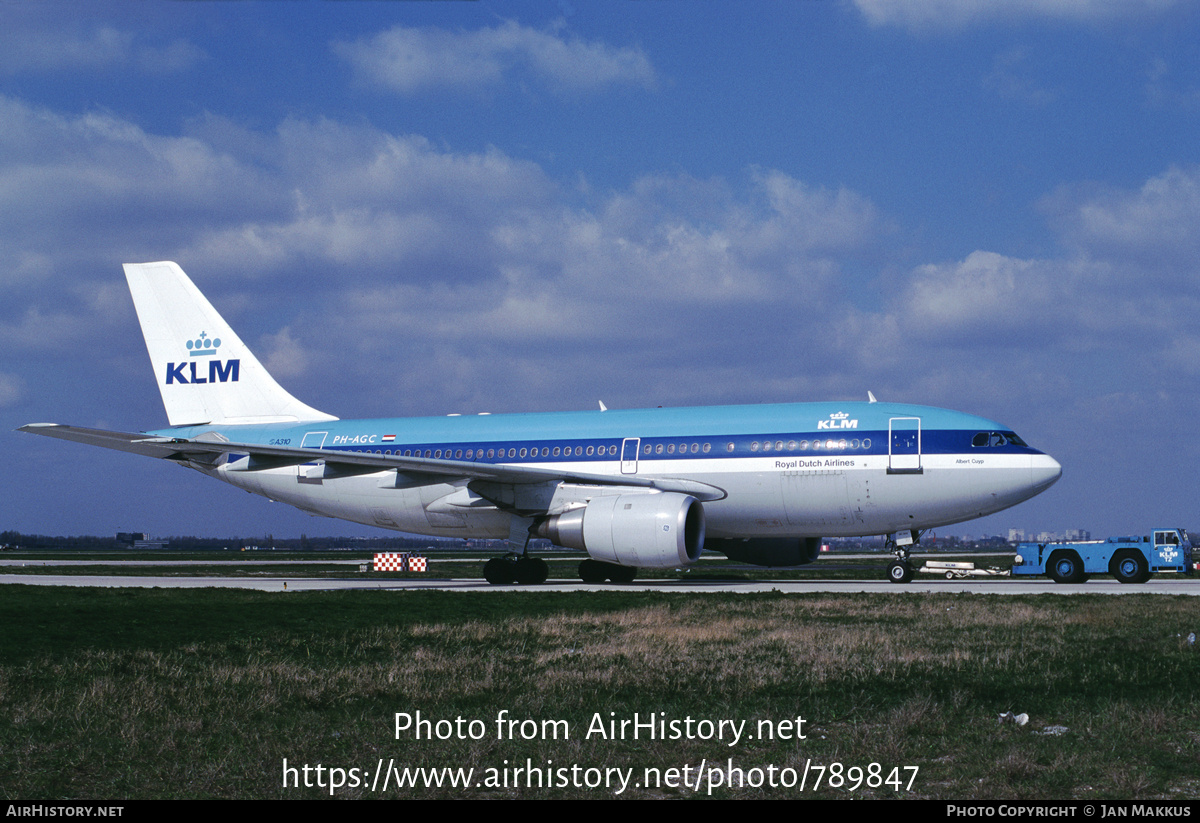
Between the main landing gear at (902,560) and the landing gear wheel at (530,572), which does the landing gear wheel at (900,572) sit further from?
the landing gear wheel at (530,572)

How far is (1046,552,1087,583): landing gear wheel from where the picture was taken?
27719mm

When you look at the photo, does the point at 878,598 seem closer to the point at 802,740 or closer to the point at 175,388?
the point at 802,740

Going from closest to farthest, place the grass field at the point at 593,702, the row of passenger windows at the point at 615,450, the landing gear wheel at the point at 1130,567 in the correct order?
the grass field at the point at 593,702 → the row of passenger windows at the point at 615,450 → the landing gear wheel at the point at 1130,567

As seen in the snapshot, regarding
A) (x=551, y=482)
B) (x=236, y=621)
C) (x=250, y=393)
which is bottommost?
(x=236, y=621)

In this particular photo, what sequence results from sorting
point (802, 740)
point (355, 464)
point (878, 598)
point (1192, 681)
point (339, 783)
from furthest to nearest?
1. point (355, 464)
2. point (878, 598)
3. point (1192, 681)
4. point (802, 740)
5. point (339, 783)

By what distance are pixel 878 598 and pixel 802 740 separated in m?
12.1

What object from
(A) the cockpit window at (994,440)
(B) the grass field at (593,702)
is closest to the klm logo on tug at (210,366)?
(B) the grass field at (593,702)

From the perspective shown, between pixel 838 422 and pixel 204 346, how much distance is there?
19631 millimetres

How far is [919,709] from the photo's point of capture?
7.92 metres

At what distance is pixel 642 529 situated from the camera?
75.1ft

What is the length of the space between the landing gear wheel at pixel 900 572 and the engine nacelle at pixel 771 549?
3.01 meters

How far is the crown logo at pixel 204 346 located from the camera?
3222cm

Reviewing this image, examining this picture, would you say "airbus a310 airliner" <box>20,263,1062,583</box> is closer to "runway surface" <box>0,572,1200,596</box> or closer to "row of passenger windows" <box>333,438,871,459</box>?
"row of passenger windows" <box>333,438,871,459</box>
